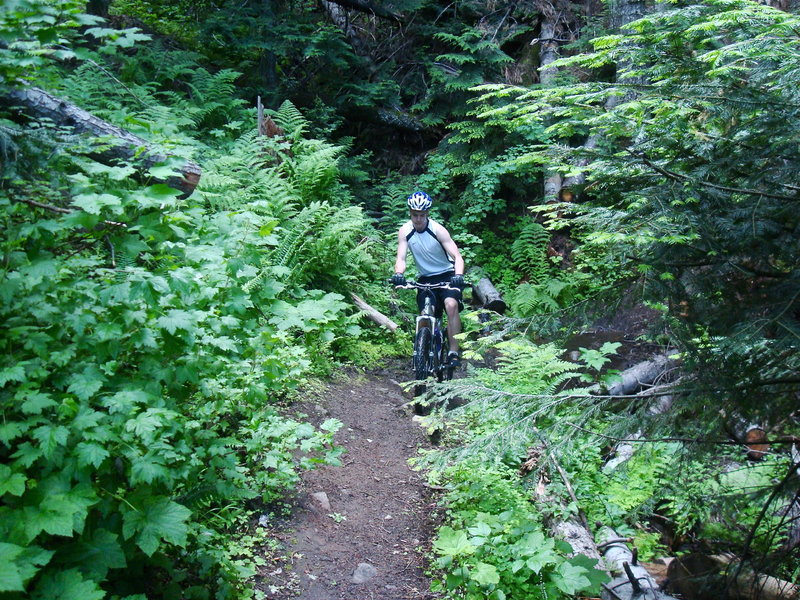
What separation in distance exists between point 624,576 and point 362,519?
204cm

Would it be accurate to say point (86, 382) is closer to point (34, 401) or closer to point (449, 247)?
point (34, 401)

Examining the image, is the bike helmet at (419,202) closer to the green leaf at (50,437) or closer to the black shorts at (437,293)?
the black shorts at (437,293)

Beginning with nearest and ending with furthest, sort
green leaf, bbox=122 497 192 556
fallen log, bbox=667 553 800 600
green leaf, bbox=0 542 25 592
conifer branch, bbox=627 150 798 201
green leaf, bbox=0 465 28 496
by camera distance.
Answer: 1. green leaf, bbox=0 542 25 592
2. green leaf, bbox=0 465 28 496
3. green leaf, bbox=122 497 192 556
4. conifer branch, bbox=627 150 798 201
5. fallen log, bbox=667 553 800 600

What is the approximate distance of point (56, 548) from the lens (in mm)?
2676

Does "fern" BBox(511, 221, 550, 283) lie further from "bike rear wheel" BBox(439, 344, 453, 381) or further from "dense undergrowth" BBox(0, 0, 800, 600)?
"dense undergrowth" BBox(0, 0, 800, 600)

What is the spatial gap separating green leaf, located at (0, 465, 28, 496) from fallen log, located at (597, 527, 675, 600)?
11.7 feet

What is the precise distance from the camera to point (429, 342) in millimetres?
6945

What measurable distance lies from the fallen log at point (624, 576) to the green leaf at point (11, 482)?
3.57m

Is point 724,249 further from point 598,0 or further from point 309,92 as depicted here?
point 598,0

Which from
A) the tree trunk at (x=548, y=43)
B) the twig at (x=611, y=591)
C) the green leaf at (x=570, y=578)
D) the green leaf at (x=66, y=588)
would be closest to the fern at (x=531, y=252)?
the tree trunk at (x=548, y=43)

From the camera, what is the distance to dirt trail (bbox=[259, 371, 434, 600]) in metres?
4.06

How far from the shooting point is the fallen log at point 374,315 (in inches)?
368

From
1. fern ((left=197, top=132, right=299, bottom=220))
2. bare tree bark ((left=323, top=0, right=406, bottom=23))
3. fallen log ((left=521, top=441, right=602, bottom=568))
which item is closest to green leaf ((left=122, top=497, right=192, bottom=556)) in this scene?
fallen log ((left=521, top=441, right=602, bottom=568))

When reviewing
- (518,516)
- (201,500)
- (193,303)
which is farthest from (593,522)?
(193,303)
